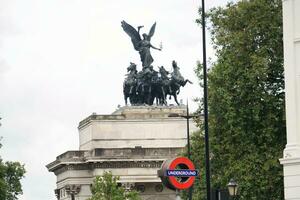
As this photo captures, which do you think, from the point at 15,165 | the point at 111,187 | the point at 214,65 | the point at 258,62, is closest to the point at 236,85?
the point at 258,62

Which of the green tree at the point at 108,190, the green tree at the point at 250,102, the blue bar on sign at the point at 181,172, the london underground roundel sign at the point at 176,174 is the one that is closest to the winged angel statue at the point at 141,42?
the green tree at the point at 108,190

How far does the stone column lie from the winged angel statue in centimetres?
10235

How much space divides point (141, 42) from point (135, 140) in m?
11.5

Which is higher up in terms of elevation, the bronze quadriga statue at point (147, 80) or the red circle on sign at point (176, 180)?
the bronze quadriga statue at point (147, 80)

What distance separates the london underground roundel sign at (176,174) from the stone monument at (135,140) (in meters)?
105

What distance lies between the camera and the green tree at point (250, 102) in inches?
3351

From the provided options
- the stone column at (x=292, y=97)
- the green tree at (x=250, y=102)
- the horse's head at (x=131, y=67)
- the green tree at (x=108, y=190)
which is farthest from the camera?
→ the horse's head at (x=131, y=67)

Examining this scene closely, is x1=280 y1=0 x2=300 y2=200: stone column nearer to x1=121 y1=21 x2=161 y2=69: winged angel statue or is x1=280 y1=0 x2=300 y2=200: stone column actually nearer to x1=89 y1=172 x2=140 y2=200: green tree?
x1=89 y1=172 x2=140 y2=200: green tree

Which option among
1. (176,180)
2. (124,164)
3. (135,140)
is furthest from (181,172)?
(135,140)

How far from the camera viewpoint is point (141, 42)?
16738 cm

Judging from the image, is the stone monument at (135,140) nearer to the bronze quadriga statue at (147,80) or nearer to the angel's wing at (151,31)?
the bronze quadriga statue at (147,80)

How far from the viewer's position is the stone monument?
520 ft

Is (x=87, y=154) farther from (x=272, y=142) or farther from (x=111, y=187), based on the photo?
(x=272, y=142)

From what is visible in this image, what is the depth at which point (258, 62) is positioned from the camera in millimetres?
85875
